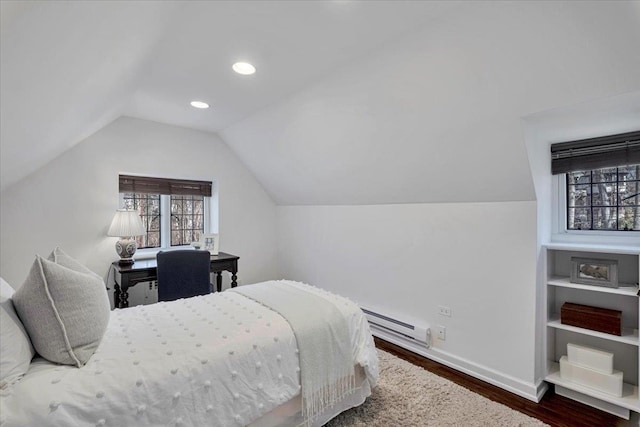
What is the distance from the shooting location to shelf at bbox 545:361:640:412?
1.93m

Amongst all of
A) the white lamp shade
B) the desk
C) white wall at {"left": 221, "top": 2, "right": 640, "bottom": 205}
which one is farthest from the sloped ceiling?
the desk

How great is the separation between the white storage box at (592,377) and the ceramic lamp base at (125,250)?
3824 mm

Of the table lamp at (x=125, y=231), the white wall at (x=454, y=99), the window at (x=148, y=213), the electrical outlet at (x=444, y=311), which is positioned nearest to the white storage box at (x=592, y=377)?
the electrical outlet at (x=444, y=311)

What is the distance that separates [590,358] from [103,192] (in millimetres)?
4401

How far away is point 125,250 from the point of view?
123 inches

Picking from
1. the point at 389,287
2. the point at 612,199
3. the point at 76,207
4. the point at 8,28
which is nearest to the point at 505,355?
the point at 389,287

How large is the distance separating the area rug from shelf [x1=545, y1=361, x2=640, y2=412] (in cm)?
45

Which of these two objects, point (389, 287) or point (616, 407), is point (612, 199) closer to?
point (616, 407)

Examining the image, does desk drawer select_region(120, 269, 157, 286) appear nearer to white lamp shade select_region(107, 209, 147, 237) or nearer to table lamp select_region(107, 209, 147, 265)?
table lamp select_region(107, 209, 147, 265)

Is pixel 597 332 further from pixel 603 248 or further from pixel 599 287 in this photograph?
pixel 603 248

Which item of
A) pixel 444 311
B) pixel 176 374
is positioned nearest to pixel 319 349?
pixel 176 374

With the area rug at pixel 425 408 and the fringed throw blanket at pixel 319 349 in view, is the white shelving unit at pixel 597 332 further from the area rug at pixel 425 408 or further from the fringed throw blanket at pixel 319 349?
the fringed throw blanket at pixel 319 349

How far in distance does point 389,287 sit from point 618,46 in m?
2.40

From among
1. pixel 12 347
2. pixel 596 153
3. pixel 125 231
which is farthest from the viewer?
pixel 125 231
